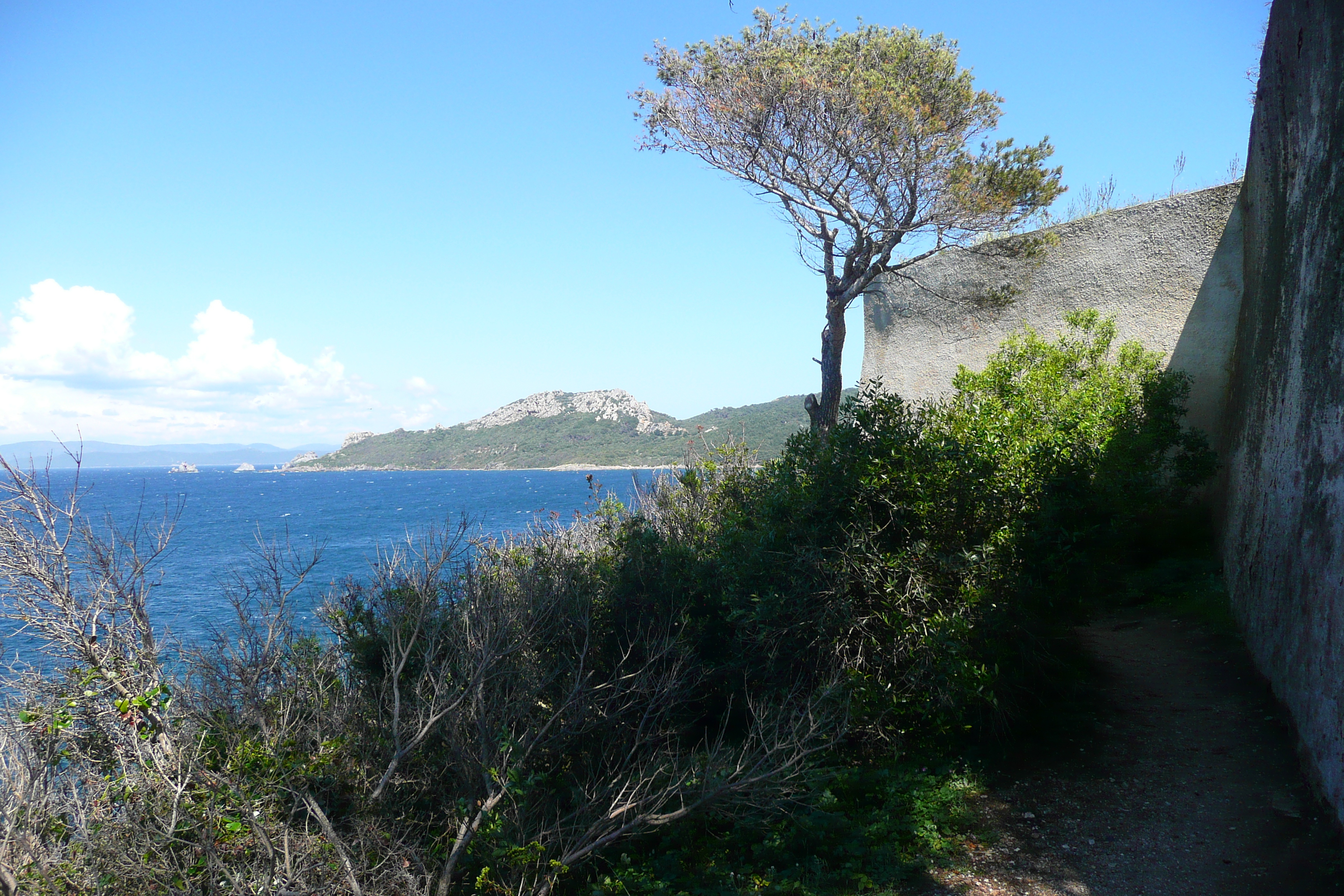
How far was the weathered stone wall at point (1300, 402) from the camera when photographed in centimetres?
524

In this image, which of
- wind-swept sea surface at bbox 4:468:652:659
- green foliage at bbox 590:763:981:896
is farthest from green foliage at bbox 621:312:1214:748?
wind-swept sea surface at bbox 4:468:652:659

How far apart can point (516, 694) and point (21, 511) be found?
4500mm

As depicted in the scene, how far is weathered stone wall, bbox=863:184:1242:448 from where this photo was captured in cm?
1191

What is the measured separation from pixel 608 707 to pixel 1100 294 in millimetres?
10274

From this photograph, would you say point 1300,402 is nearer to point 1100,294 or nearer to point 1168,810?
point 1168,810

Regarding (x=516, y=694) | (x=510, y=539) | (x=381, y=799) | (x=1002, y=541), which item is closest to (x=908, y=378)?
(x=510, y=539)

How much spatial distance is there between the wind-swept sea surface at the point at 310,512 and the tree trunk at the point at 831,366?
329cm

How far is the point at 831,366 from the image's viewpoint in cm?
1376

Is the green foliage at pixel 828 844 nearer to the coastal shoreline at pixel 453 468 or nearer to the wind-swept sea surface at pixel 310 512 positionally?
the wind-swept sea surface at pixel 310 512

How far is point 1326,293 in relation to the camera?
583 cm

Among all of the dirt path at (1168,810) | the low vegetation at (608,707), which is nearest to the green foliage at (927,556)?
the low vegetation at (608,707)

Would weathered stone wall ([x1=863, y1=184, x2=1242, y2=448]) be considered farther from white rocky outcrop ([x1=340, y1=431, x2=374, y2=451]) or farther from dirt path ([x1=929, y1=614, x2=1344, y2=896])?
white rocky outcrop ([x1=340, y1=431, x2=374, y2=451])

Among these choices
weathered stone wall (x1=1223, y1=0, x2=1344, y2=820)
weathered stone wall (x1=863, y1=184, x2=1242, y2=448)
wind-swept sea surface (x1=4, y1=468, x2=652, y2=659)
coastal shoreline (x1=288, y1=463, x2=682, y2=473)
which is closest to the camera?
weathered stone wall (x1=1223, y1=0, x2=1344, y2=820)

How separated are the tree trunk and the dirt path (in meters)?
6.72
